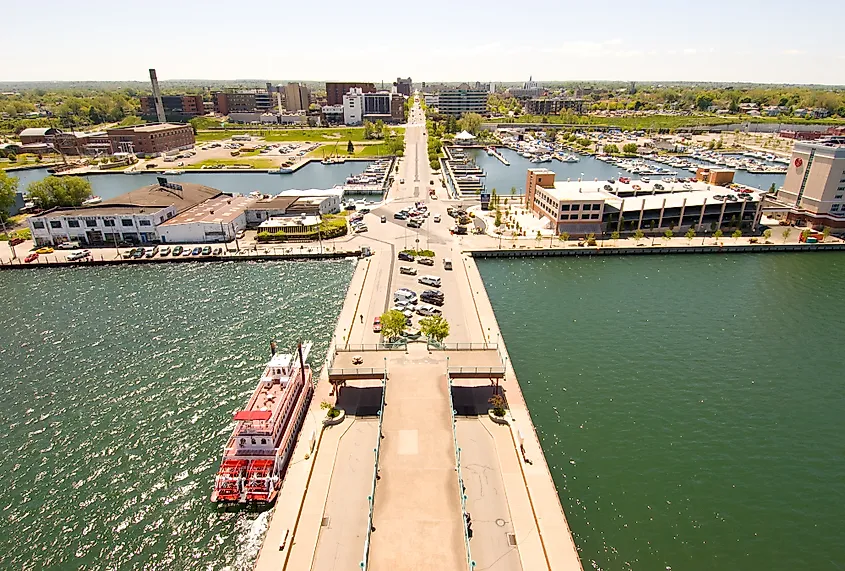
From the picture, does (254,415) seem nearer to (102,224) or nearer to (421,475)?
(421,475)

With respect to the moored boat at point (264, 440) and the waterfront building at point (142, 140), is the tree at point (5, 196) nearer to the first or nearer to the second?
the moored boat at point (264, 440)

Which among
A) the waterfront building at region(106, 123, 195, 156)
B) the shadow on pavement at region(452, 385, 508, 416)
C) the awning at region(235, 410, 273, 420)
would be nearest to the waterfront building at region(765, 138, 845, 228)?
the shadow on pavement at region(452, 385, 508, 416)

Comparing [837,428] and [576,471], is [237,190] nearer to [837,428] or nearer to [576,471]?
[576,471]

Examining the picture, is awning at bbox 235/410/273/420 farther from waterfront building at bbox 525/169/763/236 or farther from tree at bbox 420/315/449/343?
waterfront building at bbox 525/169/763/236

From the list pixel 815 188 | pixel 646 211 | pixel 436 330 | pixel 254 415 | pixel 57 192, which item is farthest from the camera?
pixel 57 192

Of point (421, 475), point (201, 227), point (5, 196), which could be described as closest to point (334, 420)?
point (421, 475)

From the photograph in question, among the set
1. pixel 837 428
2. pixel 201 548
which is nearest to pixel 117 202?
pixel 201 548
